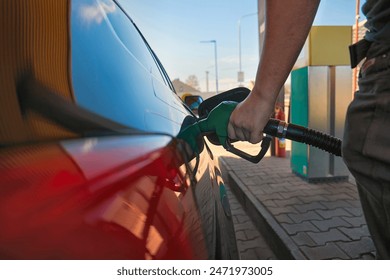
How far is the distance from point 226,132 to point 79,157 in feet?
2.21

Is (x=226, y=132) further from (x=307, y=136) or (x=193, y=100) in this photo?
(x=193, y=100)

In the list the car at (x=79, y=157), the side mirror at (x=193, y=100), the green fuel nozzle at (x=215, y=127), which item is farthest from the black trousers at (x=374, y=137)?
the side mirror at (x=193, y=100)

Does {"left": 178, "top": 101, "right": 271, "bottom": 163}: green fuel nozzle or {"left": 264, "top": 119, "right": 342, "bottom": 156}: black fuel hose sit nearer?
{"left": 178, "top": 101, "right": 271, "bottom": 163}: green fuel nozzle

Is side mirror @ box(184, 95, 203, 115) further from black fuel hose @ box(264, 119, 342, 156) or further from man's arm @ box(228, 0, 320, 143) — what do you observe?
man's arm @ box(228, 0, 320, 143)

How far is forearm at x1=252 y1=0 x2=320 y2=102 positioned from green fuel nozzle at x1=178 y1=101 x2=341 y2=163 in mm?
184

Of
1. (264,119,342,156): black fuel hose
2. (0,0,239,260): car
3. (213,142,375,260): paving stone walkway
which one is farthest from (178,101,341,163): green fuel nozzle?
(213,142,375,260): paving stone walkway

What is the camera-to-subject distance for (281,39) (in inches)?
36.4

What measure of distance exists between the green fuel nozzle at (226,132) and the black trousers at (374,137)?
277 mm

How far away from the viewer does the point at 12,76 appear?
0.57 metres

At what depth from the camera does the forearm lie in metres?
0.89

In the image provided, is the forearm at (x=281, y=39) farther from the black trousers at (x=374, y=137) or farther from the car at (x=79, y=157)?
the car at (x=79, y=157)

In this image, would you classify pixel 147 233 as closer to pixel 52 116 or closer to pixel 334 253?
pixel 52 116

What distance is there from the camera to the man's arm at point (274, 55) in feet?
2.94
